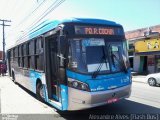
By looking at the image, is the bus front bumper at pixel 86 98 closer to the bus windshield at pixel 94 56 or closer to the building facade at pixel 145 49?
the bus windshield at pixel 94 56

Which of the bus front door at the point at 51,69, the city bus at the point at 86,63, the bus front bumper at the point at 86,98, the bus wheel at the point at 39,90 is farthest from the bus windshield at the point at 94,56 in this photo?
the bus wheel at the point at 39,90

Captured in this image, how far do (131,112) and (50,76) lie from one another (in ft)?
9.44

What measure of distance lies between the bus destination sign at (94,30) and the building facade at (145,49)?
56.1 feet

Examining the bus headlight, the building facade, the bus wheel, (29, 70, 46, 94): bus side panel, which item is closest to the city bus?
the bus headlight

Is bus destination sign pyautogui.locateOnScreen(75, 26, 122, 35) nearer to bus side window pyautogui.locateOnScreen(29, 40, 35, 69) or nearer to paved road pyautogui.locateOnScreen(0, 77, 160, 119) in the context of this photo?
paved road pyautogui.locateOnScreen(0, 77, 160, 119)

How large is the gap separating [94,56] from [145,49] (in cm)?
1927

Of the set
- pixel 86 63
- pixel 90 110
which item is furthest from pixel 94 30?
pixel 90 110

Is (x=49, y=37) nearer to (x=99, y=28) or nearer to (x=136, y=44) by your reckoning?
(x=99, y=28)

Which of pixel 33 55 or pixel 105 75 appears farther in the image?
pixel 33 55

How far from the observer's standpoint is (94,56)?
6.96m

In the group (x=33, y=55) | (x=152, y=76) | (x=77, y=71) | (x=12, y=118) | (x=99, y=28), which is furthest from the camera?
(x=152, y=76)

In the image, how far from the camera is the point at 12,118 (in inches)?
312

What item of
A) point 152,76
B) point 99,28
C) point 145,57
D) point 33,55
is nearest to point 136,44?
point 145,57

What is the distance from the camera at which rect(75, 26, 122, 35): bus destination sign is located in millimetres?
7076
